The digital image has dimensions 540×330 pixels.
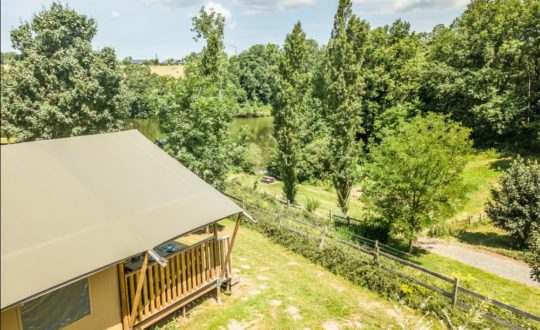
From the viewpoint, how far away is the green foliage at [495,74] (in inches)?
1425

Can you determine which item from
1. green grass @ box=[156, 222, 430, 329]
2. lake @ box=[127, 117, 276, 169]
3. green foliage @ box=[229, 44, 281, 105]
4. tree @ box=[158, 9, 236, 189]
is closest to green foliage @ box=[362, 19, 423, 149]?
lake @ box=[127, 117, 276, 169]

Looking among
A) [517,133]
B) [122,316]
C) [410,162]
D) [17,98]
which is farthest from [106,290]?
[517,133]

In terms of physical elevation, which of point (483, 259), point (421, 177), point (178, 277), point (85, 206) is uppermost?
point (85, 206)

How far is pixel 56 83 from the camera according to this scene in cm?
2308

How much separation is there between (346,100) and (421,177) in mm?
9204

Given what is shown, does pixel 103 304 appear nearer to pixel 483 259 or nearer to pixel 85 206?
pixel 85 206

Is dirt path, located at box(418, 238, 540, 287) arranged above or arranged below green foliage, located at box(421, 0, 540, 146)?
below

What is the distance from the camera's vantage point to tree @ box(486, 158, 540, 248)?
19953 mm

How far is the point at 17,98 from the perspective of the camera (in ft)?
75.6

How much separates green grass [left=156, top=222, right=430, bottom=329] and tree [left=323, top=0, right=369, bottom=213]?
977cm

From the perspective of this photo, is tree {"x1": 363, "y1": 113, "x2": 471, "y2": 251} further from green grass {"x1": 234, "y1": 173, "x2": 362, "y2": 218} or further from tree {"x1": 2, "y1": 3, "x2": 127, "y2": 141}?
tree {"x1": 2, "y1": 3, "x2": 127, "y2": 141}

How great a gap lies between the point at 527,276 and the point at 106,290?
63.3ft

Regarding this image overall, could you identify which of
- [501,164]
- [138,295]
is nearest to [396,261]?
[138,295]

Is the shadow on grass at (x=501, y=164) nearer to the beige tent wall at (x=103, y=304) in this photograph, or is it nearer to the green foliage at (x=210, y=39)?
the green foliage at (x=210, y=39)
